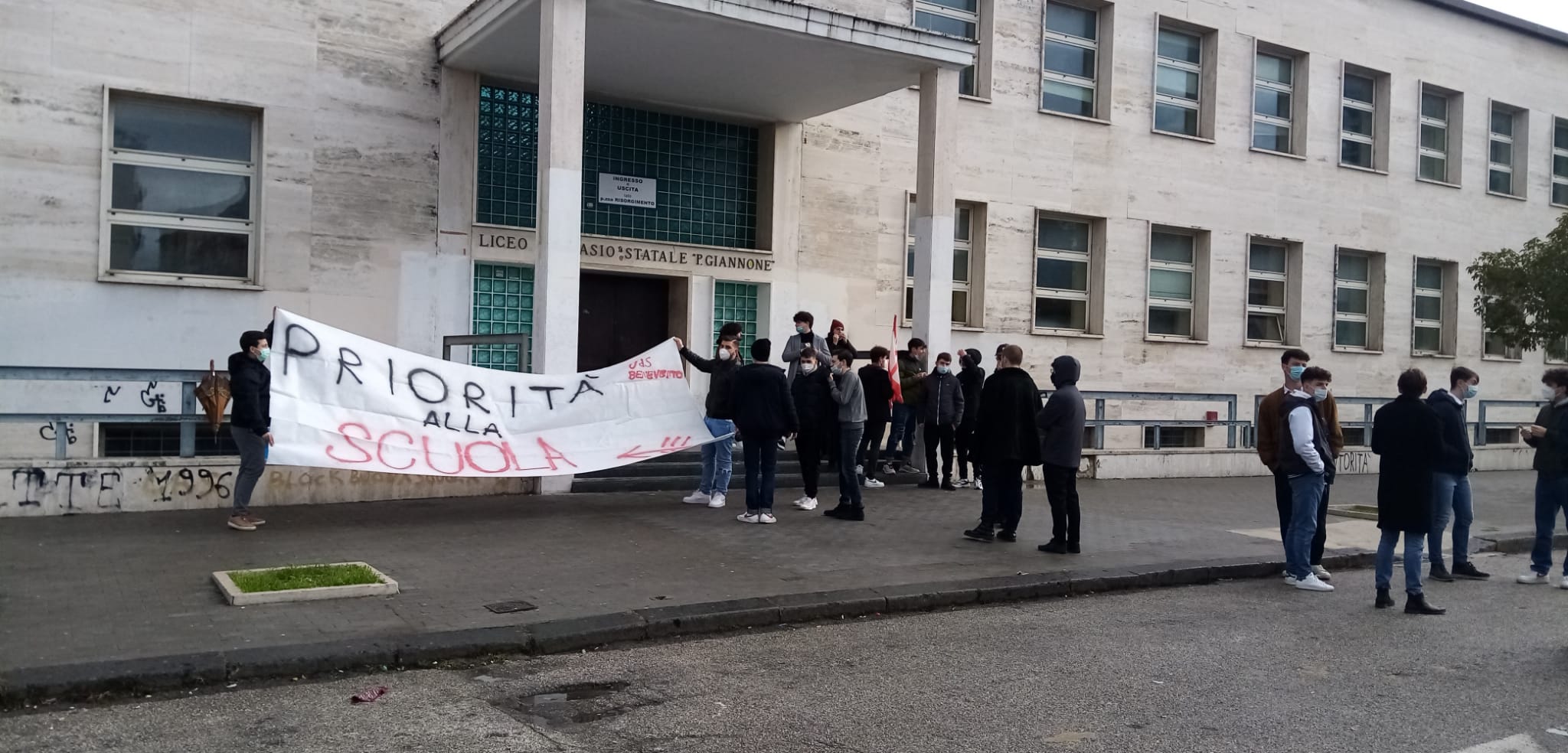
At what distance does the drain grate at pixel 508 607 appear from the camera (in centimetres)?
760

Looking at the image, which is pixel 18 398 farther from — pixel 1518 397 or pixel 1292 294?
pixel 1518 397

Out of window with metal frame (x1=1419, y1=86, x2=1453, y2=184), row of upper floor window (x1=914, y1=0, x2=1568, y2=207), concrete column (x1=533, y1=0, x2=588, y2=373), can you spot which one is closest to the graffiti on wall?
concrete column (x1=533, y1=0, x2=588, y2=373)

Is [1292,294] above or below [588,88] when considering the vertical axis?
below

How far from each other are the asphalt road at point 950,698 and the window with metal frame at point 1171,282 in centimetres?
1283

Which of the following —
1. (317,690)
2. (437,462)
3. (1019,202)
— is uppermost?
(1019,202)

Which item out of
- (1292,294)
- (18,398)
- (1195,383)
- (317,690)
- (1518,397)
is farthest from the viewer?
(1518,397)

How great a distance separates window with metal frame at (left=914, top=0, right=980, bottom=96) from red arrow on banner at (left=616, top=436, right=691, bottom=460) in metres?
8.47

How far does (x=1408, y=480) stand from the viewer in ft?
29.2

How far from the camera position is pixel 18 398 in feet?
39.6

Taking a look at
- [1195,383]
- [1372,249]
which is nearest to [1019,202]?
[1195,383]

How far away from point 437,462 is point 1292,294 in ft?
56.9

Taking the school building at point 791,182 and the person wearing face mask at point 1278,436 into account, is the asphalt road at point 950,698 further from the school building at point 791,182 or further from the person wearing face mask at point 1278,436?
the school building at point 791,182

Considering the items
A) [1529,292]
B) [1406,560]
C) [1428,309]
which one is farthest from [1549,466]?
[1428,309]

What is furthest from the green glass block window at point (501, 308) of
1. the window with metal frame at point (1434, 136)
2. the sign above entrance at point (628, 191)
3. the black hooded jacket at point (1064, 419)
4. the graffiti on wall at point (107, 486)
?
the window with metal frame at point (1434, 136)
